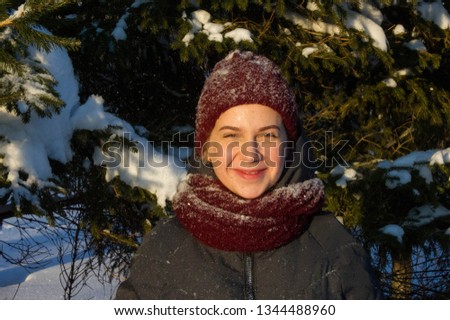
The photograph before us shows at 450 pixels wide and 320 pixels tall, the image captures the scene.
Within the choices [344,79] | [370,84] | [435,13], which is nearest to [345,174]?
[370,84]

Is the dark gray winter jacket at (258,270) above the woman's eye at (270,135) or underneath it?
underneath

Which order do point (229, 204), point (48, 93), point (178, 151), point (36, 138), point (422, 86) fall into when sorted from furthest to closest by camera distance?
point (422, 86)
point (178, 151)
point (36, 138)
point (48, 93)
point (229, 204)

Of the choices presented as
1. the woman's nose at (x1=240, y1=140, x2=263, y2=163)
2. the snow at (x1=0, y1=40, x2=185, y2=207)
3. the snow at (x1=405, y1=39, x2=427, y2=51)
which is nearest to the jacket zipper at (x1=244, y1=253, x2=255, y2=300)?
the woman's nose at (x1=240, y1=140, x2=263, y2=163)

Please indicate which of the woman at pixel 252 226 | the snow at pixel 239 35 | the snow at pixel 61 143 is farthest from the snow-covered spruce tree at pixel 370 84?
the woman at pixel 252 226

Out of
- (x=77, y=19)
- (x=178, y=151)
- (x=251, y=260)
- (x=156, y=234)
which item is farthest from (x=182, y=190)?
(x=77, y=19)

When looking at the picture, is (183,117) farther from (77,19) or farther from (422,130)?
(422,130)

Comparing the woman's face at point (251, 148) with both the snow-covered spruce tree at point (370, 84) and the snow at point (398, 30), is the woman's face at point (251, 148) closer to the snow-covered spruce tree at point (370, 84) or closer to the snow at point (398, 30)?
the snow-covered spruce tree at point (370, 84)

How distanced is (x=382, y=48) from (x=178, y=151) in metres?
1.74

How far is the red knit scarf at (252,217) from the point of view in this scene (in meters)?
2.03

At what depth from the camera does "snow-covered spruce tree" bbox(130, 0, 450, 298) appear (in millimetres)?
4176

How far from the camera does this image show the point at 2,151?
2.98m

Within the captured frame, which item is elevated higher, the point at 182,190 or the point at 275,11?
the point at 275,11

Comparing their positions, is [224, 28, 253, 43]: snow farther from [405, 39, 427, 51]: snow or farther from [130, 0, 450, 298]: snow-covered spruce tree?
[405, 39, 427, 51]: snow

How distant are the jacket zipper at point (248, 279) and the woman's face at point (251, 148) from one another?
237 mm
